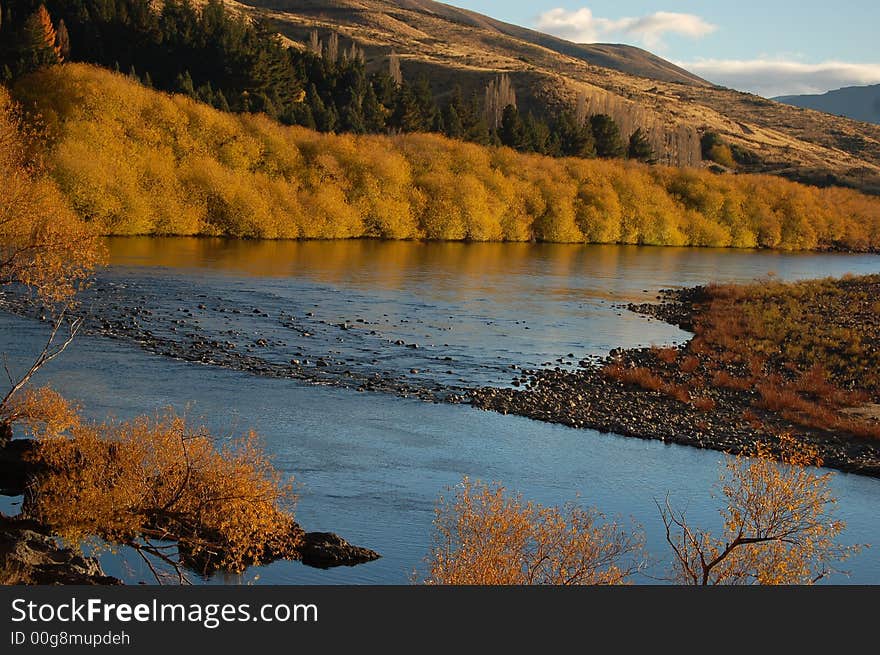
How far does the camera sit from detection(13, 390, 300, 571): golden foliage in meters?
15.4

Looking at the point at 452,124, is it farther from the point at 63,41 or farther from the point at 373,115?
the point at 63,41

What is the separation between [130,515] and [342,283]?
35.3 meters

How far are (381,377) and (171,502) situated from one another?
13.6m

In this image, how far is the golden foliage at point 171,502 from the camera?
50.6 ft

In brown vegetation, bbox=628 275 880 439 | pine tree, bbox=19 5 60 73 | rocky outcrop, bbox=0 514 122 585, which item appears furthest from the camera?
pine tree, bbox=19 5 60 73

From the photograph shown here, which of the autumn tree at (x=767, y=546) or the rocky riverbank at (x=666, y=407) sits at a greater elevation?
the autumn tree at (x=767, y=546)

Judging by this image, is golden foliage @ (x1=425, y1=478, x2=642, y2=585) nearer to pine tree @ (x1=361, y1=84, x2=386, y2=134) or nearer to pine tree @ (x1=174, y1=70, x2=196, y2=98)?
pine tree @ (x1=174, y1=70, x2=196, y2=98)

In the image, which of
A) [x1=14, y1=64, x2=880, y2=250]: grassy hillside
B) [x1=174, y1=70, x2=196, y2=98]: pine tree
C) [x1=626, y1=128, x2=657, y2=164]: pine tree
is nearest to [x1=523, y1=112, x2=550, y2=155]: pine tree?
[x1=14, y1=64, x2=880, y2=250]: grassy hillside

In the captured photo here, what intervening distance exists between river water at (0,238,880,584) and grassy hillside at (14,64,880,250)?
41.8 feet

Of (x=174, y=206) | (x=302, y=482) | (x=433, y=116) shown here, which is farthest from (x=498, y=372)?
(x=433, y=116)

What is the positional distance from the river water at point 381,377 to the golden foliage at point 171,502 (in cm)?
54

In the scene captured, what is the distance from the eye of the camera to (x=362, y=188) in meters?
87.7

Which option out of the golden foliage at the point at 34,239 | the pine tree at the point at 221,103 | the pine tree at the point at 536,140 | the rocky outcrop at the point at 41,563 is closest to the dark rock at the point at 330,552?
the rocky outcrop at the point at 41,563

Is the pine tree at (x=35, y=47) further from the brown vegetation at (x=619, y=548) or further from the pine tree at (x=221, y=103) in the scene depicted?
the brown vegetation at (x=619, y=548)
